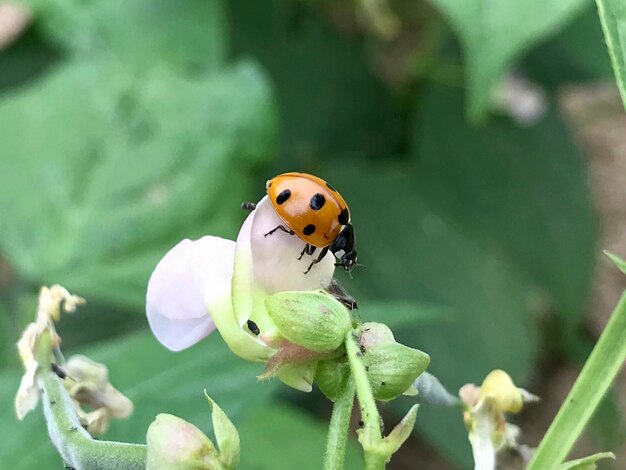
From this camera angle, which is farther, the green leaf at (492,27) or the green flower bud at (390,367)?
the green leaf at (492,27)

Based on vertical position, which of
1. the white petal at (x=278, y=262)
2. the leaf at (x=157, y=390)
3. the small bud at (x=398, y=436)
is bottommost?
the leaf at (x=157, y=390)

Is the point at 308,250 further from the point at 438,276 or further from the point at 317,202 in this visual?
the point at 438,276

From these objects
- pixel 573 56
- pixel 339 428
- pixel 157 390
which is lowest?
pixel 157 390

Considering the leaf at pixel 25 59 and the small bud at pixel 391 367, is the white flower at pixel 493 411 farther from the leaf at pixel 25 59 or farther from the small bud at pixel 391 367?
the leaf at pixel 25 59

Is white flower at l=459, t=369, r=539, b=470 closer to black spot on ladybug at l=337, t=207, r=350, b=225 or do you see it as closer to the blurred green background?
black spot on ladybug at l=337, t=207, r=350, b=225

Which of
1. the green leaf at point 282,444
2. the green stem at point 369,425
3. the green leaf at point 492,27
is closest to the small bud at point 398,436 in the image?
the green stem at point 369,425

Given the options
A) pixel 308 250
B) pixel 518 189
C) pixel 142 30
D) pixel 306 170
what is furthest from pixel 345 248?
pixel 518 189

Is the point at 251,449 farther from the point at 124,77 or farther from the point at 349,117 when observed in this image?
the point at 349,117
